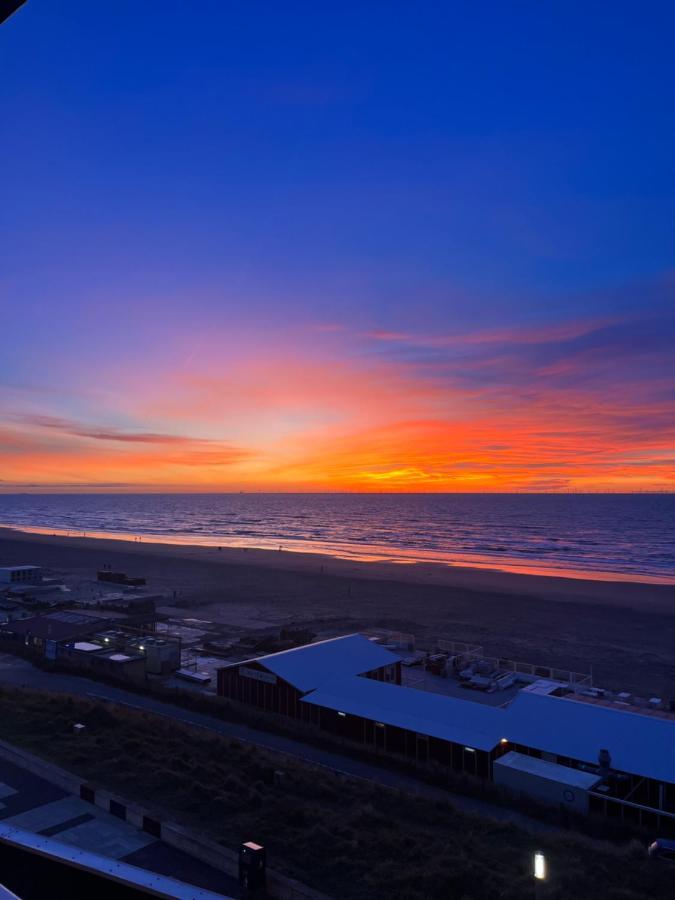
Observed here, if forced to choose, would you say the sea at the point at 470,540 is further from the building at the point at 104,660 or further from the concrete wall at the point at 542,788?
the concrete wall at the point at 542,788

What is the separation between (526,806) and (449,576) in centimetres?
4952

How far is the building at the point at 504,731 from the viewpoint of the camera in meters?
17.6

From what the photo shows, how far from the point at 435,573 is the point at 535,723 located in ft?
158

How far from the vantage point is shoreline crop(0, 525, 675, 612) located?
55844mm

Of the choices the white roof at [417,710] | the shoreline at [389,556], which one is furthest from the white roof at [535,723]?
the shoreline at [389,556]

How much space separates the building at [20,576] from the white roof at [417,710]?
127ft

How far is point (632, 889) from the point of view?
40.9 ft

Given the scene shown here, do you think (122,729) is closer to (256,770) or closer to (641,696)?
(256,770)

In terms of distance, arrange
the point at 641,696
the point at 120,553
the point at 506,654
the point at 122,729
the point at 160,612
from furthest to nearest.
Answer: the point at 120,553
the point at 160,612
the point at 506,654
the point at 641,696
the point at 122,729

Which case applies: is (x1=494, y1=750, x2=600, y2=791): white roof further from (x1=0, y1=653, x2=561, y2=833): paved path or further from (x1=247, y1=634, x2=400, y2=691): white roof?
(x1=247, y1=634, x2=400, y2=691): white roof

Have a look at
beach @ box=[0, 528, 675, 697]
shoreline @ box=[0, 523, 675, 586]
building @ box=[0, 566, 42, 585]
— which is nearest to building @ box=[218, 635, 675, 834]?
beach @ box=[0, 528, 675, 697]

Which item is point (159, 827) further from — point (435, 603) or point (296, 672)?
point (435, 603)

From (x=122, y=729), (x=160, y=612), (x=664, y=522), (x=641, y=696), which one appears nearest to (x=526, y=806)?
(x=122, y=729)

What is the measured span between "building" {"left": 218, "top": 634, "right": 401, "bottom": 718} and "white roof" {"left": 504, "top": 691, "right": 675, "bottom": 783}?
693 centimetres
